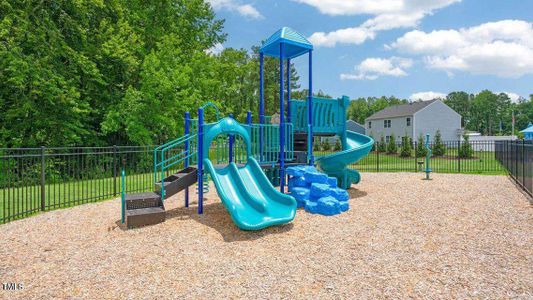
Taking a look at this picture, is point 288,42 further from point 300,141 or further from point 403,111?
point 403,111

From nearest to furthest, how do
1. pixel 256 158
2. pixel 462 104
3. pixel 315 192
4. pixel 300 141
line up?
pixel 315 192, pixel 256 158, pixel 300 141, pixel 462 104

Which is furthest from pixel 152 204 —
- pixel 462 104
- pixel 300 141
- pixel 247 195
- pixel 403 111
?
pixel 462 104

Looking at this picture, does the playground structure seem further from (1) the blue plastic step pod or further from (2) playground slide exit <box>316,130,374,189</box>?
(1) the blue plastic step pod

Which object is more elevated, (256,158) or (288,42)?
(288,42)

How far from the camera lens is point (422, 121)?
4253cm

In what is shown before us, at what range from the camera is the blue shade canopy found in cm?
890

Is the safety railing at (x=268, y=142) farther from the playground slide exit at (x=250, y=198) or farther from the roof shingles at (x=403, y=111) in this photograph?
the roof shingles at (x=403, y=111)

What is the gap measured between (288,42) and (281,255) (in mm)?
6095

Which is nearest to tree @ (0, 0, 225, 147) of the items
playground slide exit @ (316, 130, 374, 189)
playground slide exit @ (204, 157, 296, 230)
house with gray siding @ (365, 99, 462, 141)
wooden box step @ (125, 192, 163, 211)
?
playground slide exit @ (316, 130, 374, 189)

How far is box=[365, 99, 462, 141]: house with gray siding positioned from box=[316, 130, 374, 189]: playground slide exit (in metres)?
32.5

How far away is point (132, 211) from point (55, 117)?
42.7 feet

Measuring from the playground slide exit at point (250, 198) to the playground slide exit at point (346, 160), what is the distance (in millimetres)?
3118

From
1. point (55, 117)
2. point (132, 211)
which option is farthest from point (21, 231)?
point (55, 117)

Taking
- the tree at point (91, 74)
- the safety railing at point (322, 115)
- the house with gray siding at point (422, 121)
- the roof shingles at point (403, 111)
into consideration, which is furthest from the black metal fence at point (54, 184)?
the roof shingles at point (403, 111)
